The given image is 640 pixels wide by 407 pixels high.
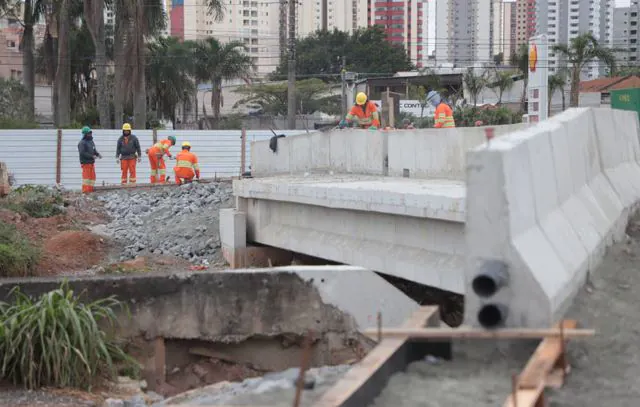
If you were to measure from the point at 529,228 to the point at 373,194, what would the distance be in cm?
448

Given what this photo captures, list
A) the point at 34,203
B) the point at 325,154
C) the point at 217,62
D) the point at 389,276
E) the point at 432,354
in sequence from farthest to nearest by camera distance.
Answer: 1. the point at 217,62
2. the point at 34,203
3. the point at 325,154
4. the point at 389,276
5. the point at 432,354

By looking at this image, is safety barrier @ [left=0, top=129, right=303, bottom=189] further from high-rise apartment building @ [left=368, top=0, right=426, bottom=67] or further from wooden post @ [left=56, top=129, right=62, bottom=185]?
high-rise apartment building @ [left=368, top=0, right=426, bottom=67]

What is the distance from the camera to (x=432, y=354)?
6.61 m

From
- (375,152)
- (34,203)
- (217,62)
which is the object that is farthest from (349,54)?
(375,152)

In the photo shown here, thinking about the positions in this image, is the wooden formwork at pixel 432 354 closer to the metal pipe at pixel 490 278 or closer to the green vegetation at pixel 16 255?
the metal pipe at pixel 490 278

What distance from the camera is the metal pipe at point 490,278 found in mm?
6289

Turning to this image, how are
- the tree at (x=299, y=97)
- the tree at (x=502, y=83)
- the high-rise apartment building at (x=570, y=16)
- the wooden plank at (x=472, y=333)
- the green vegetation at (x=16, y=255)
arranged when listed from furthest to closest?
1. the high-rise apartment building at (x=570, y=16)
2. the tree at (x=299, y=97)
3. the tree at (x=502, y=83)
4. the green vegetation at (x=16, y=255)
5. the wooden plank at (x=472, y=333)

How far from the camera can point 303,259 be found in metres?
13.8

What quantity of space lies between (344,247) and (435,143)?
2632 mm

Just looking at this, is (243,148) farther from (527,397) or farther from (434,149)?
(527,397)

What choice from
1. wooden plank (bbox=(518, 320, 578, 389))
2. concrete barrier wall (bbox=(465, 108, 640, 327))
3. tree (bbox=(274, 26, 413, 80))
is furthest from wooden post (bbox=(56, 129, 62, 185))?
tree (bbox=(274, 26, 413, 80))

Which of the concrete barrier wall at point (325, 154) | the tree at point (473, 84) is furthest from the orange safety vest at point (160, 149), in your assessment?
the tree at point (473, 84)

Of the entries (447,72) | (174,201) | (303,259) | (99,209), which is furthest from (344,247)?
(447,72)

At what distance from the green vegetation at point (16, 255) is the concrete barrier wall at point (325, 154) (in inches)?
205
